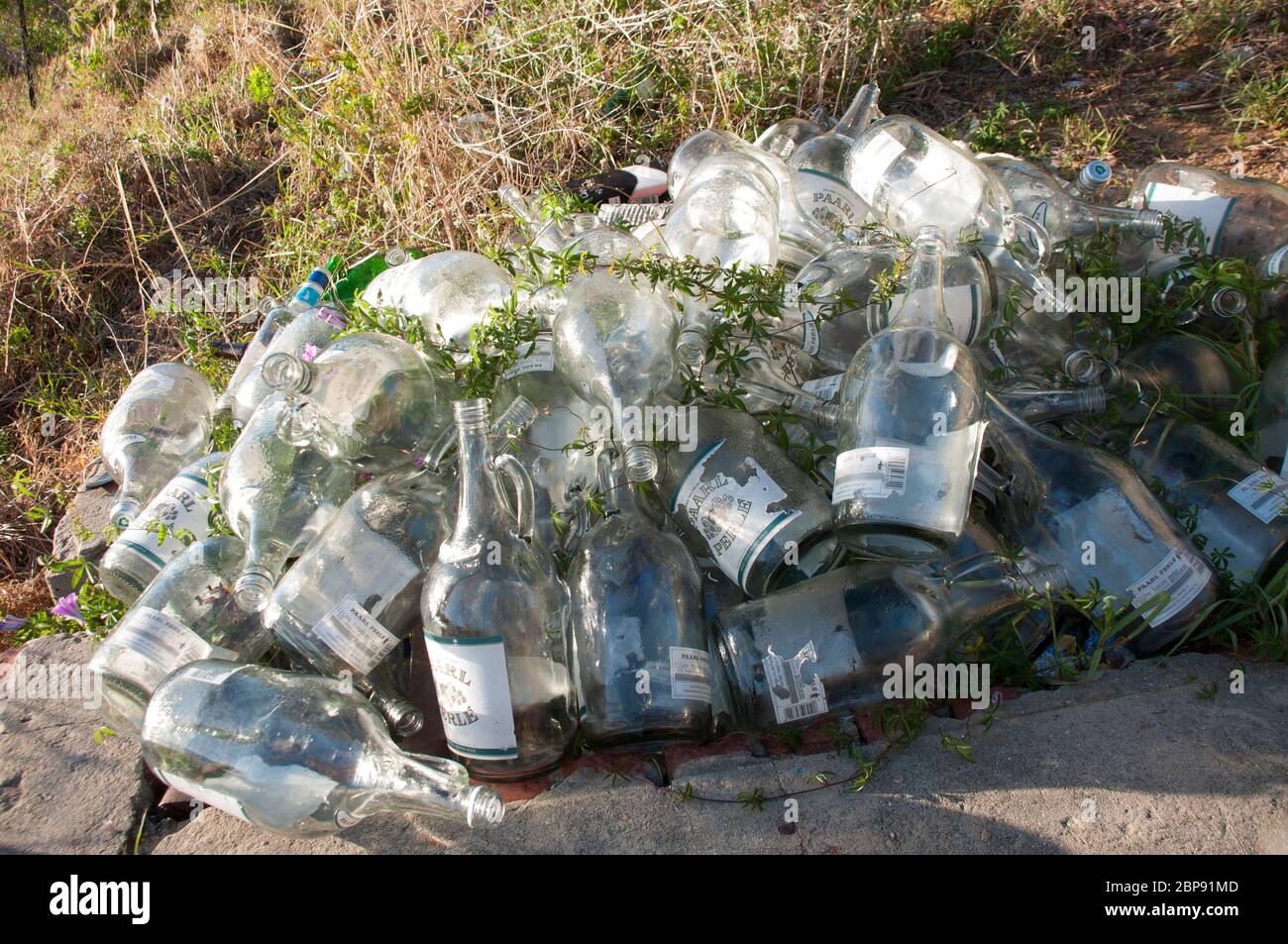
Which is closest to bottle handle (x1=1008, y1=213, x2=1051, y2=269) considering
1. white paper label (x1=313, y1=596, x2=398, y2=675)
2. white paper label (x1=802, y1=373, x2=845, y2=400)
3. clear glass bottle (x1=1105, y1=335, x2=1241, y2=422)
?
clear glass bottle (x1=1105, y1=335, x2=1241, y2=422)

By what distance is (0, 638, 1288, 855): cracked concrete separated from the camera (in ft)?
4.99

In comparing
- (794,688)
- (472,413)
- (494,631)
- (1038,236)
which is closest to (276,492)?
(472,413)

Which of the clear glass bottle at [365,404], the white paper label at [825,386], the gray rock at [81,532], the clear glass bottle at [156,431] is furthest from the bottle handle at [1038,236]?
the gray rock at [81,532]

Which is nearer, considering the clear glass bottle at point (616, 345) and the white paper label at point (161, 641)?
the white paper label at point (161, 641)

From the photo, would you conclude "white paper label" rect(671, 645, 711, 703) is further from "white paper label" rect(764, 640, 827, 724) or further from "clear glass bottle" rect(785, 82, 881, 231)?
"clear glass bottle" rect(785, 82, 881, 231)

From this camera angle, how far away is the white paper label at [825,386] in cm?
204

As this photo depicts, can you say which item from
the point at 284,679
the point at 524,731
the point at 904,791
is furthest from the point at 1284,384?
the point at 284,679

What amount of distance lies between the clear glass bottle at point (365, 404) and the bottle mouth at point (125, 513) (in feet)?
2.15

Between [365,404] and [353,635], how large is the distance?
48cm

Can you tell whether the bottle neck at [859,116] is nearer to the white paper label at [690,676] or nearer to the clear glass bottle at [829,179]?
the clear glass bottle at [829,179]

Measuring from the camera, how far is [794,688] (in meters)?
1.73

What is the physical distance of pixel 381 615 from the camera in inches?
70.9

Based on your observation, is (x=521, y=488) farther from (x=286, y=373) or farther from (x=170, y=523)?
(x=170, y=523)

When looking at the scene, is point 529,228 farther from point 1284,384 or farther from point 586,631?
point 1284,384
